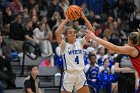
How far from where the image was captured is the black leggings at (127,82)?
35.0ft

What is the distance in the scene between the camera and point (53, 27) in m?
14.9

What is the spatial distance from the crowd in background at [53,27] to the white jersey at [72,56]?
2183mm

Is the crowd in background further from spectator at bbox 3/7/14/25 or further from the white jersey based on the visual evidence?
the white jersey

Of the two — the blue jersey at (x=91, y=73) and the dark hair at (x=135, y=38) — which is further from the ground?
the dark hair at (x=135, y=38)

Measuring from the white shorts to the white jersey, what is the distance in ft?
0.33

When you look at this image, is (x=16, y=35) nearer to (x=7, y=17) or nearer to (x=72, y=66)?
(x=7, y=17)

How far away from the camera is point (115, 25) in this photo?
1616cm

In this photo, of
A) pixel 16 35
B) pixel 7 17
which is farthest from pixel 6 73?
pixel 7 17

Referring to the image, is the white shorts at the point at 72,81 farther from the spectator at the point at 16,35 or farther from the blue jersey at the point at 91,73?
the spectator at the point at 16,35

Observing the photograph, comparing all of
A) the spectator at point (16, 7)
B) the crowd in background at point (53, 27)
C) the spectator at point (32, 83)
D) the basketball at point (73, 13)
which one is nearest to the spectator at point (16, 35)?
the crowd in background at point (53, 27)

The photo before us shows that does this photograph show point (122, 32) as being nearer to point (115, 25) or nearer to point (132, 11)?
point (115, 25)

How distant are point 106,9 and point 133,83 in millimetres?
7957

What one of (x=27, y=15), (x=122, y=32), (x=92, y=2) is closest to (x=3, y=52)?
(x=27, y=15)

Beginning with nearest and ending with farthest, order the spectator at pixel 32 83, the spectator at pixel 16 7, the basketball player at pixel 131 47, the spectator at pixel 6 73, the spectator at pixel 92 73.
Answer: the basketball player at pixel 131 47, the spectator at pixel 32 83, the spectator at pixel 6 73, the spectator at pixel 92 73, the spectator at pixel 16 7
